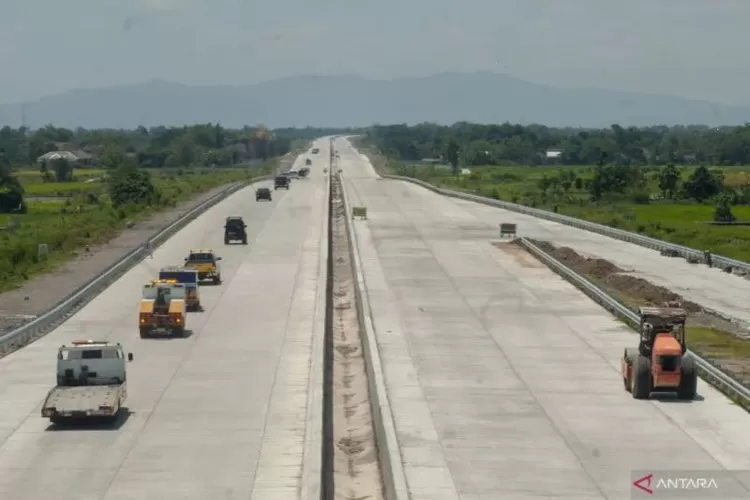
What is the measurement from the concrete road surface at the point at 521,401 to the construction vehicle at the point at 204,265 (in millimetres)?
6435

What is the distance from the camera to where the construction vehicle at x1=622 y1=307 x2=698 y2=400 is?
31578mm

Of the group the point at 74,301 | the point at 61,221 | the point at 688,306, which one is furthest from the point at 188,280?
the point at 61,221

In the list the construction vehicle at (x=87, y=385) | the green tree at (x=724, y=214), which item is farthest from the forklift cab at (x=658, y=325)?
the green tree at (x=724, y=214)

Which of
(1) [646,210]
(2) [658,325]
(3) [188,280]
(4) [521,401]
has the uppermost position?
(2) [658,325]

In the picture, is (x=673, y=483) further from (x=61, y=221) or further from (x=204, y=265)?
(x=61, y=221)

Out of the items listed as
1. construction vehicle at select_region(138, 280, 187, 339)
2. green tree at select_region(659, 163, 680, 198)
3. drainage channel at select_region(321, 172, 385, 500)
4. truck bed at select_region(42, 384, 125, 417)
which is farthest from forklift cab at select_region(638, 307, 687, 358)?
green tree at select_region(659, 163, 680, 198)

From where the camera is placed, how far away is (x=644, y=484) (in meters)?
24.6

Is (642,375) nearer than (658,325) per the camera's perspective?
No

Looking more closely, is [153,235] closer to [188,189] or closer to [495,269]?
[495,269]

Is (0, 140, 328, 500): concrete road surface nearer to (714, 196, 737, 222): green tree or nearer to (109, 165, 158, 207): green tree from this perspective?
(714, 196, 737, 222): green tree

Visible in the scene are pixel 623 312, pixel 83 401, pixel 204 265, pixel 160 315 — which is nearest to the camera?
pixel 83 401

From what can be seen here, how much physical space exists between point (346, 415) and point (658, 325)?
7.59m

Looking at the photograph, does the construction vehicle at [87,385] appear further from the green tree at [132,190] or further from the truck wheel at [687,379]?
the green tree at [132,190]

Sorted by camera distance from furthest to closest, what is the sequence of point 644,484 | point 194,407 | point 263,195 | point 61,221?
point 263,195, point 61,221, point 194,407, point 644,484
